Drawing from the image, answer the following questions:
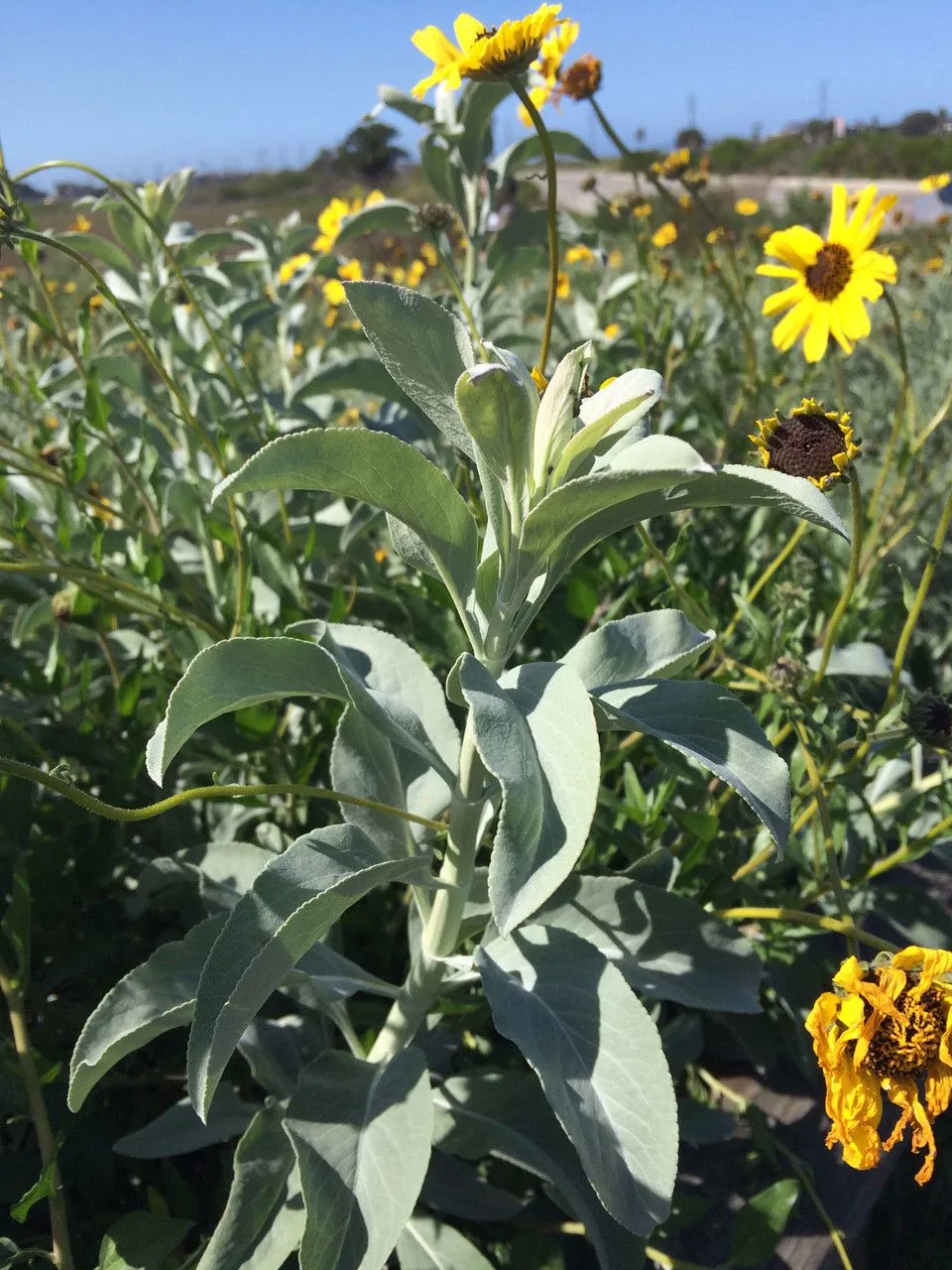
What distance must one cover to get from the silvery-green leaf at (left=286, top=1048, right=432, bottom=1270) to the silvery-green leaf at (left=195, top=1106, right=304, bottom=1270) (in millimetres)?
59

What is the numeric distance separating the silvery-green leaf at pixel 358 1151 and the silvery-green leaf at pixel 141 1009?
173mm

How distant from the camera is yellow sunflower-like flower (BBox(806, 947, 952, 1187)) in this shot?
33.1 inches

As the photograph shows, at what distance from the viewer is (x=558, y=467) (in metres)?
0.81

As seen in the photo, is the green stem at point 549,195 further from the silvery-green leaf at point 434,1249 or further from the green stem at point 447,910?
the silvery-green leaf at point 434,1249

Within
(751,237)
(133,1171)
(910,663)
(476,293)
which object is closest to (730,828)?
(910,663)

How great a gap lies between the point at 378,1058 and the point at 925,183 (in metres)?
2.79

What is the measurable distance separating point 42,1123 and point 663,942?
2.14 ft

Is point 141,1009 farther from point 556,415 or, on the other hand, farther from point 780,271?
point 780,271

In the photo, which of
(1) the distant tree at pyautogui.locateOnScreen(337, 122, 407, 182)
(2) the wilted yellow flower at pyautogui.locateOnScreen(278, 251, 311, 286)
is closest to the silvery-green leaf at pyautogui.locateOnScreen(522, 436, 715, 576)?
(2) the wilted yellow flower at pyautogui.locateOnScreen(278, 251, 311, 286)

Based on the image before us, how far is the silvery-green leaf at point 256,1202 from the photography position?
36.7 inches

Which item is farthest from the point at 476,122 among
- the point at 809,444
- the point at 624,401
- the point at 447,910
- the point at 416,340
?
the point at 447,910

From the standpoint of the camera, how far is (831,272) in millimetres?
1567

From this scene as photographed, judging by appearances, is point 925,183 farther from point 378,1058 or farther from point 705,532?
point 378,1058

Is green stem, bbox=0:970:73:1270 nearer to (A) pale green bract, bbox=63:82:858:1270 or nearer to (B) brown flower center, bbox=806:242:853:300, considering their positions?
(A) pale green bract, bbox=63:82:858:1270
